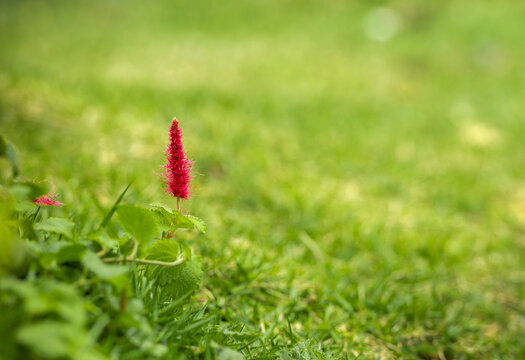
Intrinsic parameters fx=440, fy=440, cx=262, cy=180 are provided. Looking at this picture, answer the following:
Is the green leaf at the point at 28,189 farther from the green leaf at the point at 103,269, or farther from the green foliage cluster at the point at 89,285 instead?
the green leaf at the point at 103,269

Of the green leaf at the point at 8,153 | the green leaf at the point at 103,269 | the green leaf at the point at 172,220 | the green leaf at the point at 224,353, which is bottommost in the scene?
the green leaf at the point at 224,353

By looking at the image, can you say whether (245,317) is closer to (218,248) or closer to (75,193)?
(218,248)

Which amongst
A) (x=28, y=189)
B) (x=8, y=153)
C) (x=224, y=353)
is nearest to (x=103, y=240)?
(x=28, y=189)

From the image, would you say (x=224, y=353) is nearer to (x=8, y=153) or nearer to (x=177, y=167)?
(x=177, y=167)

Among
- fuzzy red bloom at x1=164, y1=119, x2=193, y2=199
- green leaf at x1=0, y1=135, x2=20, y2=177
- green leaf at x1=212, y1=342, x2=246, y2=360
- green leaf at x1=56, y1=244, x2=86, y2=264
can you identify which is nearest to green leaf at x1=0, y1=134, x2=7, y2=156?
green leaf at x1=0, y1=135, x2=20, y2=177

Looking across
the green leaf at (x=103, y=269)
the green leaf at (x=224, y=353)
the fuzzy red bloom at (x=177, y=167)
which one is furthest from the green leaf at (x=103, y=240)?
the green leaf at (x=224, y=353)
